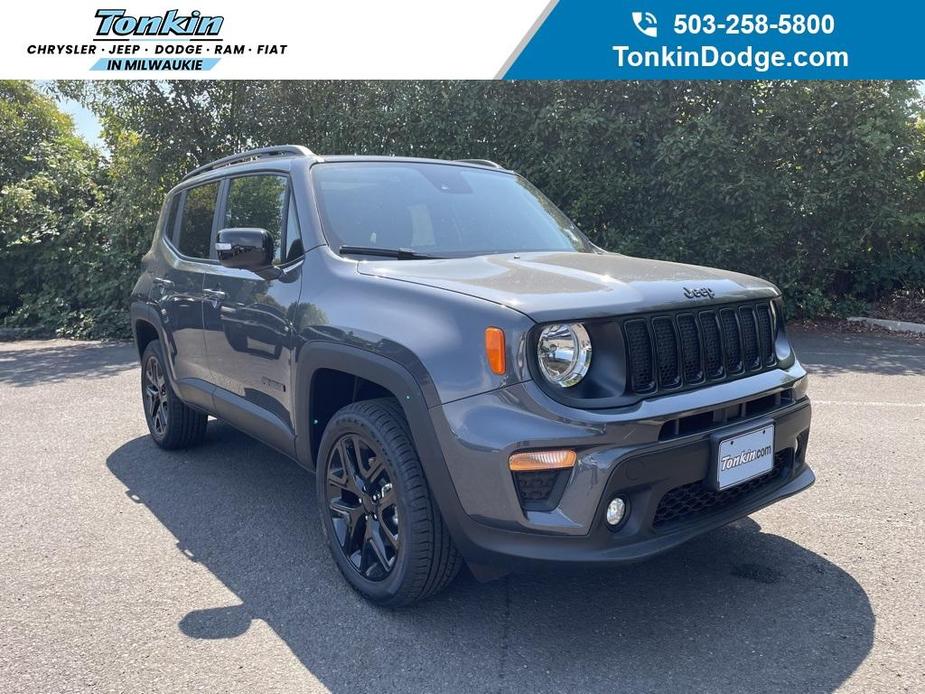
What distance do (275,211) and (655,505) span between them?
2.33 meters

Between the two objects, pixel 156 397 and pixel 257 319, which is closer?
pixel 257 319

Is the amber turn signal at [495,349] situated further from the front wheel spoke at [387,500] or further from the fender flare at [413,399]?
the front wheel spoke at [387,500]

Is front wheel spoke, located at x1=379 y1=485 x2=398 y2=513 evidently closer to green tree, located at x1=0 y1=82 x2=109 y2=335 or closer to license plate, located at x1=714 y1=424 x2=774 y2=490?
license plate, located at x1=714 y1=424 x2=774 y2=490

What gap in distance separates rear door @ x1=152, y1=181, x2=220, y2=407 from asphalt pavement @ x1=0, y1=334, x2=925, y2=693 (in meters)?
0.70

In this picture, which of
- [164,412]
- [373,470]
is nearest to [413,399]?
[373,470]

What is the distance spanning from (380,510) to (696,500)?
1181mm

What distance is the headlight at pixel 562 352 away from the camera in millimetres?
2459

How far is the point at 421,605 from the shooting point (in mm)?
2951

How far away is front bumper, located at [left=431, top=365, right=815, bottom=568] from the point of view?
2357 mm

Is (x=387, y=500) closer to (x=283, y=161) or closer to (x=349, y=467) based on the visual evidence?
(x=349, y=467)

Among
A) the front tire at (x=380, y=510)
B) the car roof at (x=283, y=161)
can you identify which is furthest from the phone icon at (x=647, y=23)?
the front tire at (x=380, y=510)

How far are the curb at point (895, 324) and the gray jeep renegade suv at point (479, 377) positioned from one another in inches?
351

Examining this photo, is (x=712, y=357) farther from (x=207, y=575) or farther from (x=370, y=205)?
(x=207, y=575)

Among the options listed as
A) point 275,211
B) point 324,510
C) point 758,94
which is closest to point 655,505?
point 324,510
